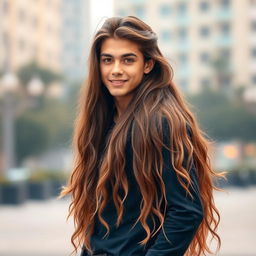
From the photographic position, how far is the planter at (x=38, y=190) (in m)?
27.3

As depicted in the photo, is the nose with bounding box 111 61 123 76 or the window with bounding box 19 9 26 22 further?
the window with bounding box 19 9 26 22

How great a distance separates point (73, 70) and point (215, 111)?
221 ft

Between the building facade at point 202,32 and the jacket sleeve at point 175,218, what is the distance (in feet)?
248

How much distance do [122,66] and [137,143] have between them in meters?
0.26

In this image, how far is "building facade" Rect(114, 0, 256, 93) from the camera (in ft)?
262

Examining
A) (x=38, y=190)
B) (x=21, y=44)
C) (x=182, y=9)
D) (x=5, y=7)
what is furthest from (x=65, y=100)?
(x=182, y=9)

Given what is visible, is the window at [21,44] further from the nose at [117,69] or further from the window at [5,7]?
the nose at [117,69]

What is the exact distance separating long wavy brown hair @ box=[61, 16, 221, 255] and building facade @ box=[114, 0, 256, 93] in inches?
2958

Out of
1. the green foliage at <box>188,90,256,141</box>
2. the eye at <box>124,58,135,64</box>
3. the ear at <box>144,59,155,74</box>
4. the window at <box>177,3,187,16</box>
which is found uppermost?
the eye at <box>124,58,135,64</box>

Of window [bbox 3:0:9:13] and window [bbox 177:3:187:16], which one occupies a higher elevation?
window [bbox 3:0:9:13]

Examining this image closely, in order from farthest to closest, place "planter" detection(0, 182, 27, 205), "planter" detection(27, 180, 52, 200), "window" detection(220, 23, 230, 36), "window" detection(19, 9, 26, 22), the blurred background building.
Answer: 1. "window" detection(220, 23, 230, 36)
2. "window" detection(19, 9, 26, 22)
3. "planter" detection(27, 180, 52, 200)
4. "planter" detection(0, 182, 27, 205)
5. the blurred background building

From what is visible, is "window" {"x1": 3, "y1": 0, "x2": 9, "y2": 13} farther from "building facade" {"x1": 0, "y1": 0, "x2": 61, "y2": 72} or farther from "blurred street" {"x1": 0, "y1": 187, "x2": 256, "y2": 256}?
"blurred street" {"x1": 0, "y1": 187, "x2": 256, "y2": 256}

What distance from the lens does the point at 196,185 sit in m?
2.39

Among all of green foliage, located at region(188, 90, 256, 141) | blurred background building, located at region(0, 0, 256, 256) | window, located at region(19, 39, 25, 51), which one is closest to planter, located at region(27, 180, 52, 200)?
blurred background building, located at region(0, 0, 256, 256)
